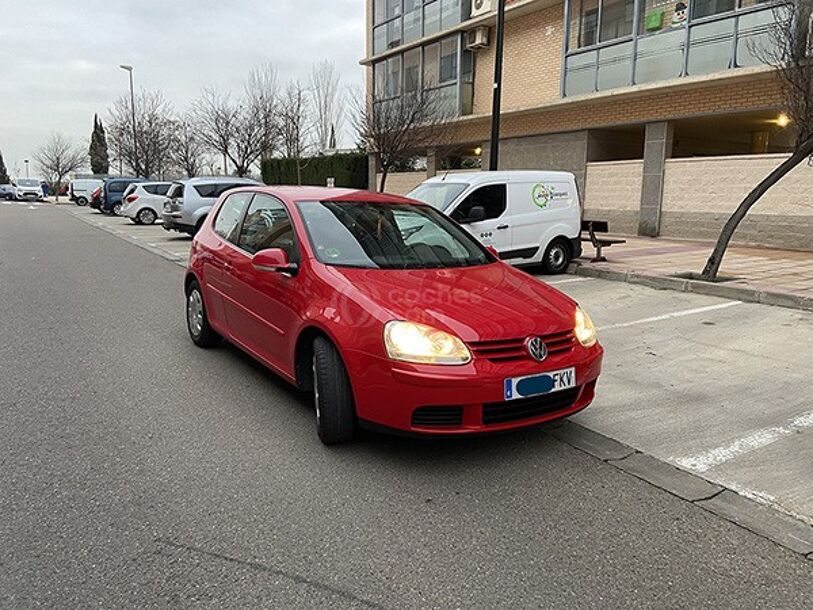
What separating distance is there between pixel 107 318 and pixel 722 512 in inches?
259

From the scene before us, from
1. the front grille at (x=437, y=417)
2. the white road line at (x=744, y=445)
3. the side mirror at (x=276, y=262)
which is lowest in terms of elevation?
the white road line at (x=744, y=445)

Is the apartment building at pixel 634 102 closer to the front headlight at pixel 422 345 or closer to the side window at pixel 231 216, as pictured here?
the side window at pixel 231 216

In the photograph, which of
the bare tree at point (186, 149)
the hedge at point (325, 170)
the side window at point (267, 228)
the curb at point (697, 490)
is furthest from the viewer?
the bare tree at point (186, 149)

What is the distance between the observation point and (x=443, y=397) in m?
3.37

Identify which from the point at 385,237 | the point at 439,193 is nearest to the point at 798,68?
the point at 439,193

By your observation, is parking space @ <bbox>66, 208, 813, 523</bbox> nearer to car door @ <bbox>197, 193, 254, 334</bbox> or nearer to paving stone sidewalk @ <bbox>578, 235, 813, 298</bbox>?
paving stone sidewalk @ <bbox>578, 235, 813, 298</bbox>

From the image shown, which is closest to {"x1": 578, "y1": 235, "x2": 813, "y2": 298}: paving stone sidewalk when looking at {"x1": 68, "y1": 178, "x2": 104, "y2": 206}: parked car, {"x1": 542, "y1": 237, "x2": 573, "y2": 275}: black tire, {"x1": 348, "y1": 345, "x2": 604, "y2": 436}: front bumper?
{"x1": 542, "y1": 237, "x2": 573, "y2": 275}: black tire

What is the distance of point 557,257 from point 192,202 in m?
10.4

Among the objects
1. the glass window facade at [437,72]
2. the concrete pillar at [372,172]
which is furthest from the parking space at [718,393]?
the concrete pillar at [372,172]

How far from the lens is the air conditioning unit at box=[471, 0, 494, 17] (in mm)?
20844

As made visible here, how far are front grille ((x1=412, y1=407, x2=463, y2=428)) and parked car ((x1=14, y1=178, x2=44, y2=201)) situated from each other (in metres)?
59.0

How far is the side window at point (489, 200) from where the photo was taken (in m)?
10.2

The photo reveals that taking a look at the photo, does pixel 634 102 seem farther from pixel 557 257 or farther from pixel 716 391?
pixel 716 391

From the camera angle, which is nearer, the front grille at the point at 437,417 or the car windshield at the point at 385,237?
the front grille at the point at 437,417
